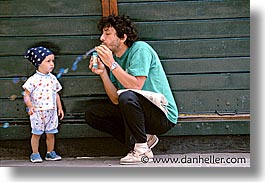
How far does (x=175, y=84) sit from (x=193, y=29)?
0.38 meters

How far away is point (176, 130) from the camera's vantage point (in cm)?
356

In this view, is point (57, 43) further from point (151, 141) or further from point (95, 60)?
point (151, 141)

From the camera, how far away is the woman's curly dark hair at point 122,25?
131 inches

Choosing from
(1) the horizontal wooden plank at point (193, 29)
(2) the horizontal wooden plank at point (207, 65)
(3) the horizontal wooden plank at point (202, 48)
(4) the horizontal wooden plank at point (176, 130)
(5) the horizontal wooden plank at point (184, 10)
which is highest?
(5) the horizontal wooden plank at point (184, 10)

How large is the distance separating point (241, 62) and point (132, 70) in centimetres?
75

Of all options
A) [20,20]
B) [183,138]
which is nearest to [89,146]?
[183,138]

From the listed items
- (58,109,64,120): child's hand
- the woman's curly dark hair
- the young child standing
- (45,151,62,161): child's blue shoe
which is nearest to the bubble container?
the woman's curly dark hair

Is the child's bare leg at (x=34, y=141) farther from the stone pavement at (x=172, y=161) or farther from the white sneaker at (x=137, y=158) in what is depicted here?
the white sneaker at (x=137, y=158)

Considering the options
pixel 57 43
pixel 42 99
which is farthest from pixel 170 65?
pixel 42 99

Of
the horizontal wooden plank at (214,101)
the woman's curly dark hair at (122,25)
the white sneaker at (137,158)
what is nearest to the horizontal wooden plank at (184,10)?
the woman's curly dark hair at (122,25)

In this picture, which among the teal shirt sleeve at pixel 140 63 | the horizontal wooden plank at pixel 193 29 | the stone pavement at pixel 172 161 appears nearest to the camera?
the teal shirt sleeve at pixel 140 63

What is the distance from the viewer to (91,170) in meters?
3.34

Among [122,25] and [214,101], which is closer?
[122,25]

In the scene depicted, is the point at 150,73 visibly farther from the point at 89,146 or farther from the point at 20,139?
the point at 20,139
